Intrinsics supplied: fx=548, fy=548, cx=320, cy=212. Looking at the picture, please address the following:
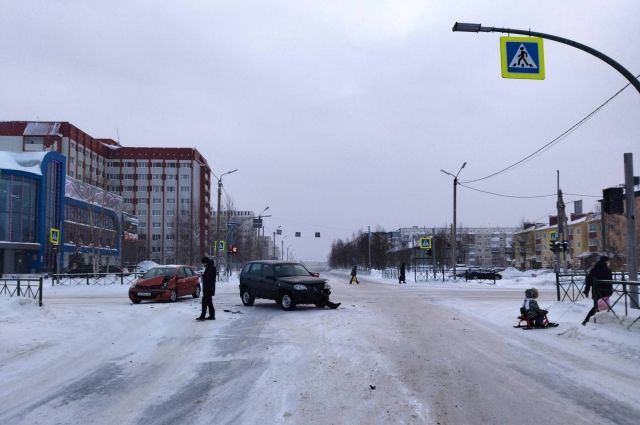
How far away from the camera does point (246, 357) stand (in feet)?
30.6

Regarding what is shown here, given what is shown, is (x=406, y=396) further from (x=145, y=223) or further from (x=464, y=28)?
(x=145, y=223)

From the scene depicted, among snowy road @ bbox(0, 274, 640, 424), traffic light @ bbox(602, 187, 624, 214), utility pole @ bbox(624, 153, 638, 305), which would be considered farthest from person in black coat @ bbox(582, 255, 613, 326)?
traffic light @ bbox(602, 187, 624, 214)

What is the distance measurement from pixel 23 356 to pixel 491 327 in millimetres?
10442

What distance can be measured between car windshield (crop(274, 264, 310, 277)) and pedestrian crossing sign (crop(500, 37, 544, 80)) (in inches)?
402

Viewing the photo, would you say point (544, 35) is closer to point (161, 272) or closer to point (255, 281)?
point (255, 281)

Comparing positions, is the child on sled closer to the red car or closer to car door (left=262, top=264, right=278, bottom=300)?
car door (left=262, top=264, right=278, bottom=300)

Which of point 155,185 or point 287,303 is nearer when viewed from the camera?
point 287,303

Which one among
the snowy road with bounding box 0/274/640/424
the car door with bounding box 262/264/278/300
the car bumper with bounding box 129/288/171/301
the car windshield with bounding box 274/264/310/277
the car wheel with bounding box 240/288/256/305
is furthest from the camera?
the car bumper with bounding box 129/288/171/301

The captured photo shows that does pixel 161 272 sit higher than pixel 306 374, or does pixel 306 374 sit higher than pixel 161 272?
pixel 161 272

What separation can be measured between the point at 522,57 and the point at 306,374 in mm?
7912

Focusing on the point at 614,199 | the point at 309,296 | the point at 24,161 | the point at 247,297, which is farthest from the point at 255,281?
the point at 24,161

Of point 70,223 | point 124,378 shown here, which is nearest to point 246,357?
point 124,378

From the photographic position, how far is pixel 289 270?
1894cm

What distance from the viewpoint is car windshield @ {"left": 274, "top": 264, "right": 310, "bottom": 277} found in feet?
61.0
